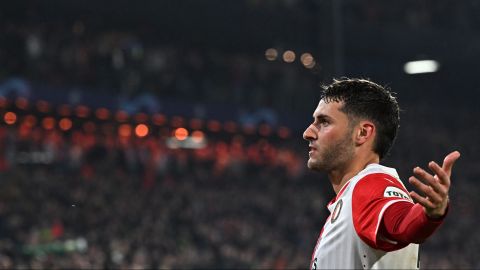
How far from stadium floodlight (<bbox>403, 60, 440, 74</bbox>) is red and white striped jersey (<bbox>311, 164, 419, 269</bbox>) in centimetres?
2710

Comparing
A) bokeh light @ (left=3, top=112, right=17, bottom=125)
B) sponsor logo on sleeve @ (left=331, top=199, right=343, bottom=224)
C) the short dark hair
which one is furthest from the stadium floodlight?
sponsor logo on sleeve @ (left=331, top=199, right=343, bottom=224)

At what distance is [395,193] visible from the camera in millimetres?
2941

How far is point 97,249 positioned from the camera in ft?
49.3

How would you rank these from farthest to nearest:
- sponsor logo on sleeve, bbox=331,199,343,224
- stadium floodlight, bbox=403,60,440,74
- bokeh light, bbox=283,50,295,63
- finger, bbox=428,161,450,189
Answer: stadium floodlight, bbox=403,60,440,74 < bokeh light, bbox=283,50,295,63 < sponsor logo on sleeve, bbox=331,199,343,224 < finger, bbox=428,161,450,189

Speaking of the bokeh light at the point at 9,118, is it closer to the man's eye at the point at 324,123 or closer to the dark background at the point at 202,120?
the dark background at the point at 202,120

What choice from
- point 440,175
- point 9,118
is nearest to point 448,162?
point 440,175

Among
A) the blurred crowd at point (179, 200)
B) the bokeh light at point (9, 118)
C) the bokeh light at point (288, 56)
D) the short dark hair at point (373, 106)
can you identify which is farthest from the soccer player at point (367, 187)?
the bokeh light at point (288, 56)

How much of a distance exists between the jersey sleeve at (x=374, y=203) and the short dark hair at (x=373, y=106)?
9.2 inches

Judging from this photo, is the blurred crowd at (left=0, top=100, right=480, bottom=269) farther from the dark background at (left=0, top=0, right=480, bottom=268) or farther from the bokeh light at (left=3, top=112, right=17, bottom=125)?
the bokeh light at (left=3, top=112, right=17, bottom=125)

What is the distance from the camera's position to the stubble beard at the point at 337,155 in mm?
3254

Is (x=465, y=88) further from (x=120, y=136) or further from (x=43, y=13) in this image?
(x=43, y=13)

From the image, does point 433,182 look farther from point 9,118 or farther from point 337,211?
point 9,118

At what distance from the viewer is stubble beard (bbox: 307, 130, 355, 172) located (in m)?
3.25

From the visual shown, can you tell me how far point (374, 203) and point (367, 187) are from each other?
13cm
